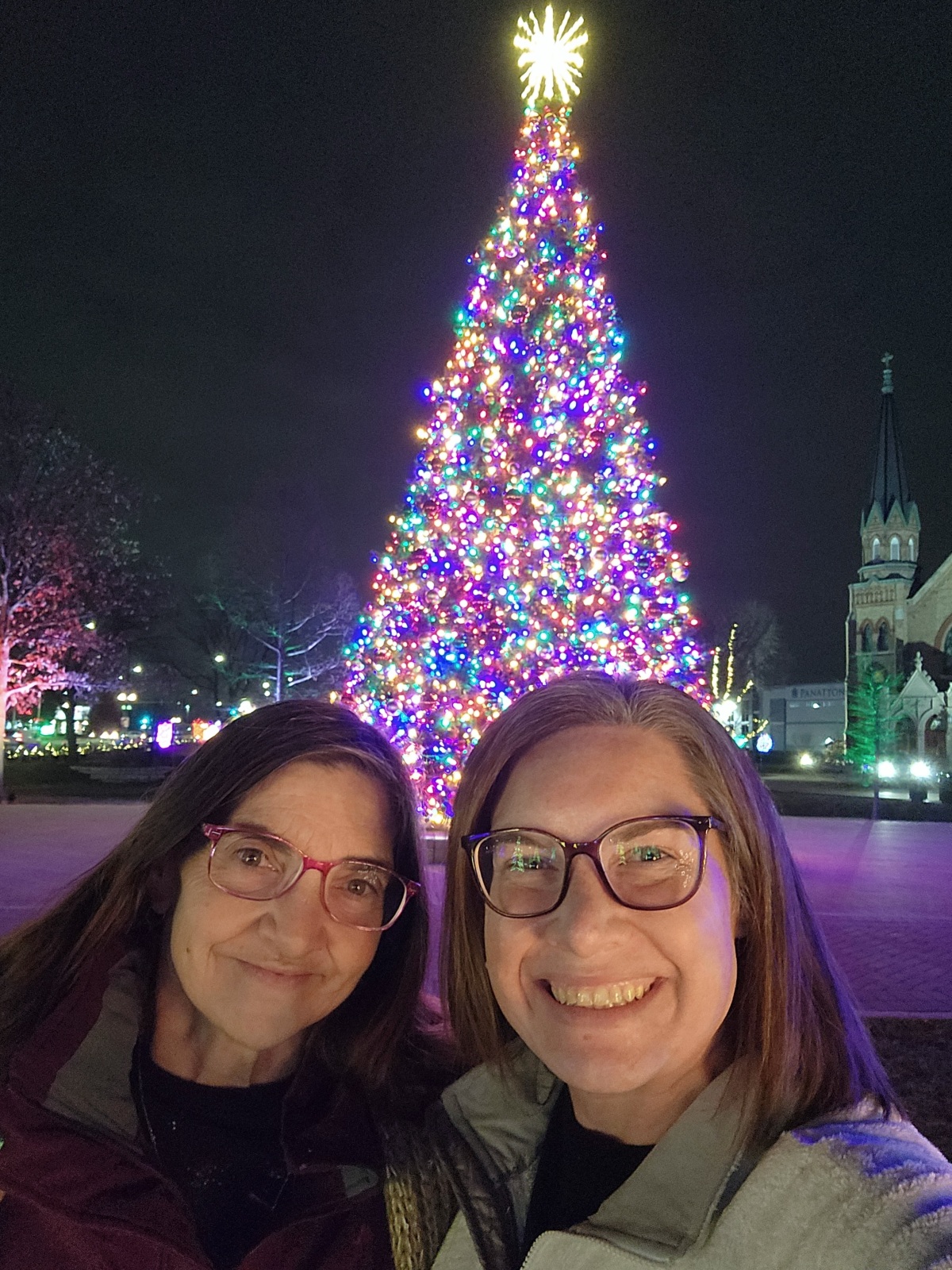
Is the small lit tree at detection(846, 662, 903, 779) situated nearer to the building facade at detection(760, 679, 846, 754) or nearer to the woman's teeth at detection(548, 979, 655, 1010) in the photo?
the building facade at detection(760, 679, 846, 754)

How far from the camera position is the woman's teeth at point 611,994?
1.41m

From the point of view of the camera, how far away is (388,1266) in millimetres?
1536

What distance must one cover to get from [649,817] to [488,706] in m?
9.70

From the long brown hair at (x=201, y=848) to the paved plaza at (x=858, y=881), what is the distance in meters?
0.21

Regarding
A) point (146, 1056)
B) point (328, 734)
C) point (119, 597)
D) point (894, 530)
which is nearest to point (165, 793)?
point (328, 734)

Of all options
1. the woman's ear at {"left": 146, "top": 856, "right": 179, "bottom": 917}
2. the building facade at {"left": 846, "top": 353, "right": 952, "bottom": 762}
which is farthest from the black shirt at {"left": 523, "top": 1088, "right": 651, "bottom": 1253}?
the building facade at {"left": 846, "top": 353, "right": 952, "bottom": 762}

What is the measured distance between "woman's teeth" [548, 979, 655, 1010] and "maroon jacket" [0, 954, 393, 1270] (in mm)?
605

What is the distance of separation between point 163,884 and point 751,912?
1.39 m

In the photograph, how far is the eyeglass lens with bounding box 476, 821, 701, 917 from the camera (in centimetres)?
146

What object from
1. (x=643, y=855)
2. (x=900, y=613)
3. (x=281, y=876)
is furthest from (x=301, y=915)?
(x=900, y=613)

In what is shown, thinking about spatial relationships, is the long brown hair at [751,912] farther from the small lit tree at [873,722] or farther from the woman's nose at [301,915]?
the small lit tree at [873,722]

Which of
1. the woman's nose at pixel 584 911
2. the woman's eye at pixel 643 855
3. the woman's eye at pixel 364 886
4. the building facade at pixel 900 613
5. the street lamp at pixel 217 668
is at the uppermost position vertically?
the building facade at pixel 900 613

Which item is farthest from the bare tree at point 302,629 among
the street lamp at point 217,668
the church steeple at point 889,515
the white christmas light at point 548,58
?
the church steeple at point 889,515

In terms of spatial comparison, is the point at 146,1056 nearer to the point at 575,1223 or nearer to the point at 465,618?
the point at 575,1223
